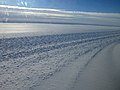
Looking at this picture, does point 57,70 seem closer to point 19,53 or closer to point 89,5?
point 19,53

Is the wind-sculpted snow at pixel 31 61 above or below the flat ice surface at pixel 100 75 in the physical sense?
above

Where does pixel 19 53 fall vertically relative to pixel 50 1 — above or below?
below

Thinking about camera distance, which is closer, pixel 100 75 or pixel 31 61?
pixel 100 75

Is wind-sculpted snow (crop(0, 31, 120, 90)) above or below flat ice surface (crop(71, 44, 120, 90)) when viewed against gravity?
above

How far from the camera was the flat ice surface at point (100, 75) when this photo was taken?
9.70 m

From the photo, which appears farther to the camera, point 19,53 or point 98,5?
point 98,5

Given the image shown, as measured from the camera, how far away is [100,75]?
Answer: 11172 millimetres

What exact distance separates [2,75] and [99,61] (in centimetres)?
546

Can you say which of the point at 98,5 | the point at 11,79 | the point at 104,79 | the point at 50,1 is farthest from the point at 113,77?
the point at 50,1

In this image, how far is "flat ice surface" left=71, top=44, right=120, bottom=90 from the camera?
970cm

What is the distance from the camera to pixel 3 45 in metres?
15.9

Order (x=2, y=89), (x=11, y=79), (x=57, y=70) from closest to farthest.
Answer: (x=2, y=89) < (x=11, y=79) < (x=57, y=70)

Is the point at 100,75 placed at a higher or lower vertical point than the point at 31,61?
lower

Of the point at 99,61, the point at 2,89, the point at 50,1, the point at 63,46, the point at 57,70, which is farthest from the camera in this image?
the point at 50,1
